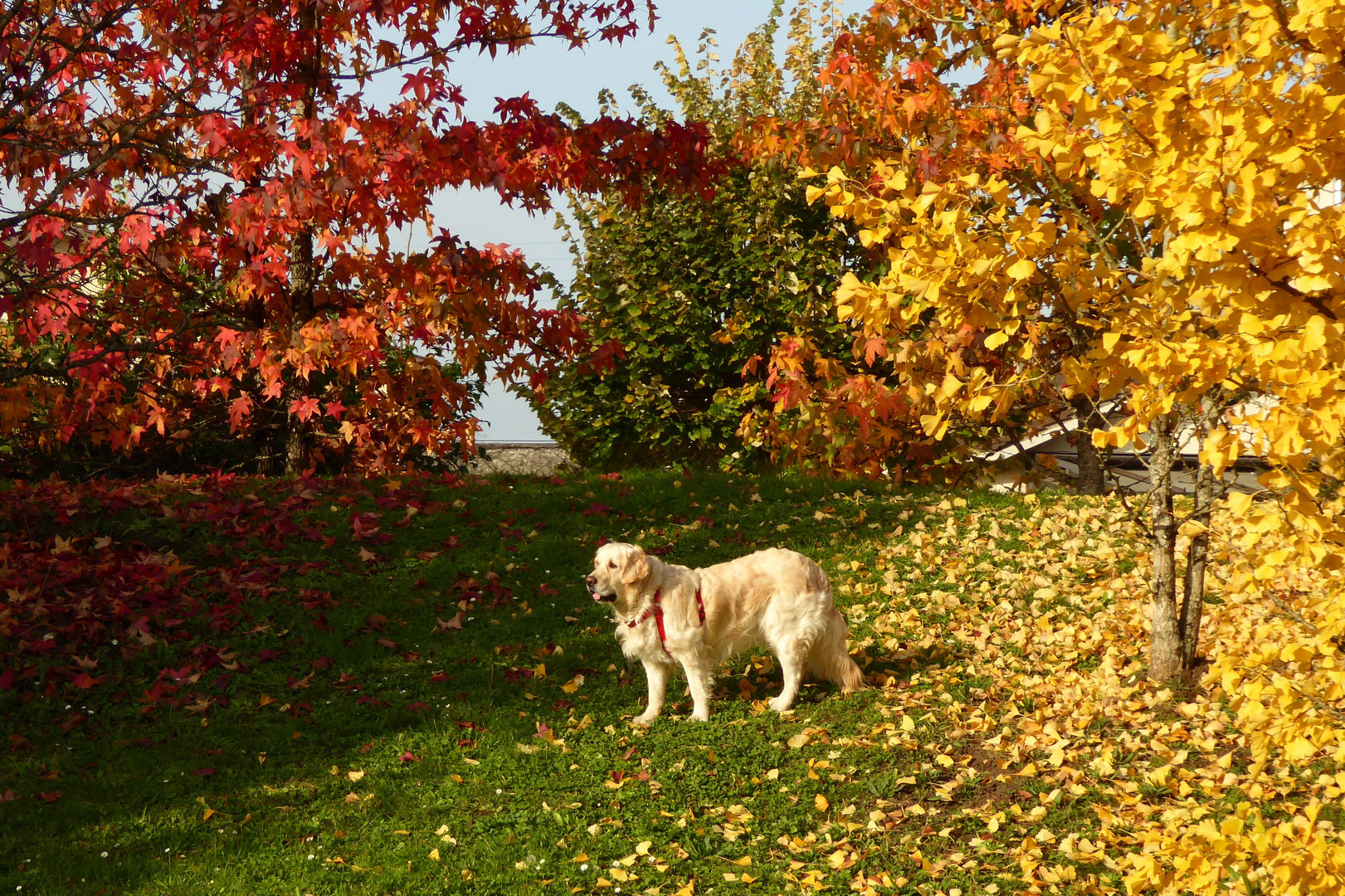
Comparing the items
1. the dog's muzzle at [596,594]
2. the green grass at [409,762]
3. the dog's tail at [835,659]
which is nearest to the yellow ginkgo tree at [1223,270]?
the green grass at [409,762]

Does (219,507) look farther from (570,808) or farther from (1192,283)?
(1192,283)

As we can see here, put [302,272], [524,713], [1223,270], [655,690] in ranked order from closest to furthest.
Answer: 1. [1223,270]
2. [655,690]
3. [524,713]
4. [302,272]

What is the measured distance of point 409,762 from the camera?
6465mm

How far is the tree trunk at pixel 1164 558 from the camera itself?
638cm

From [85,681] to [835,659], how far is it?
16.1 ft

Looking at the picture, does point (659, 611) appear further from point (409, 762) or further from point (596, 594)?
point (409, 762)

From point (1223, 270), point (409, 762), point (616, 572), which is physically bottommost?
point (409, 762)

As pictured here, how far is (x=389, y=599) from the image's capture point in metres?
8.59

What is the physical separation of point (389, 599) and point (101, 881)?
342cm

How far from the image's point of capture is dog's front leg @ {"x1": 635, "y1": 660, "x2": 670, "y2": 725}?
677cm

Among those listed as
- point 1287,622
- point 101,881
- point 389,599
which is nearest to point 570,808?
point 101,881

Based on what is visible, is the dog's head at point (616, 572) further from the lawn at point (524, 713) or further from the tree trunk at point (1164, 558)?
the tree trunk at point (1164, 558)

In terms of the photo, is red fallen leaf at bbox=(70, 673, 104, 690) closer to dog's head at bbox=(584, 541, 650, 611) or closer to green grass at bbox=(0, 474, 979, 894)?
green grass at bbox=(0, 474, 979, 894)

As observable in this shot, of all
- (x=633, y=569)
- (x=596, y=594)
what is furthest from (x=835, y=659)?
(x=596, y=594)
